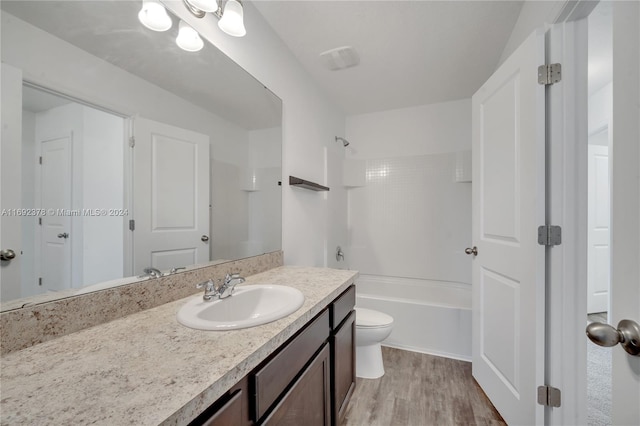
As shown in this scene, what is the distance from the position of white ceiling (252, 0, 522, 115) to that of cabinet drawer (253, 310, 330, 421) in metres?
1.73

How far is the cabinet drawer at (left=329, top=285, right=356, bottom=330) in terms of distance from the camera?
1.19 metres

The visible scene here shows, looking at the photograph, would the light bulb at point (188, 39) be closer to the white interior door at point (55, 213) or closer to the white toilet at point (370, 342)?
the white interior door at point (55, 213)

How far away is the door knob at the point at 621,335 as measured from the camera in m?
0.44

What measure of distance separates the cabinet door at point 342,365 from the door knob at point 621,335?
0.92m

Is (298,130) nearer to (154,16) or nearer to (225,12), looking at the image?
(225,12)

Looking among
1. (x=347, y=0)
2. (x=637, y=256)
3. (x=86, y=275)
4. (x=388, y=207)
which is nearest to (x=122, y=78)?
(x=86, y=275)

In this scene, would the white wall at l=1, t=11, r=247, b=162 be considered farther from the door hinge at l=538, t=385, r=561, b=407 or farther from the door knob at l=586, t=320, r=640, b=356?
the door hinge at l=538, t=385, r=561, b=407

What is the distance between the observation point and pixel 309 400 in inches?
37.6

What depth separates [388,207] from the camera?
3057mm

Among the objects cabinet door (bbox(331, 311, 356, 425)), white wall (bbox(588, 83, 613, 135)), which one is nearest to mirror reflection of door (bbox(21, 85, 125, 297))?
cabinet door (bbox(331, 311, 356, 425))

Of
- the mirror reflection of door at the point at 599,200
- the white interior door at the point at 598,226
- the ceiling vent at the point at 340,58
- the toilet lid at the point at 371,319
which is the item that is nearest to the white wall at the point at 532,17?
the mirror reflection of door at the point at 599,200

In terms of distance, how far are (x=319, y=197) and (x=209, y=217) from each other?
129 cm

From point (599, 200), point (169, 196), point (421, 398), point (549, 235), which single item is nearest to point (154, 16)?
point (169, 196)

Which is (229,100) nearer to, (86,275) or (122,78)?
(122,78)
